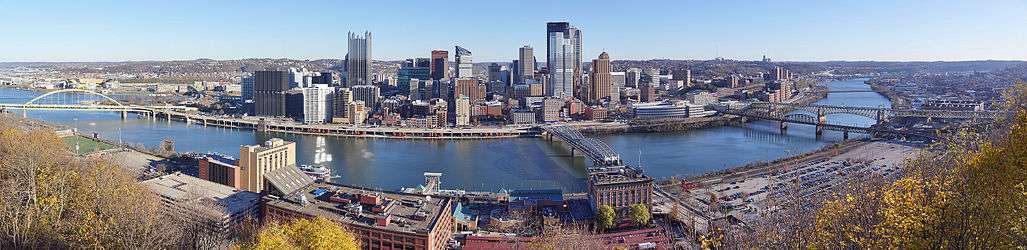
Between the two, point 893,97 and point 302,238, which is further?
point 893,97

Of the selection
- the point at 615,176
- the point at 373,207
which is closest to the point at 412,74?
the point at 615,176

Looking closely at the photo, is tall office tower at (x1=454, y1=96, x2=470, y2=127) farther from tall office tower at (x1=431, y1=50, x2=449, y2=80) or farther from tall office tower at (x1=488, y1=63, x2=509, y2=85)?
tall office tower at (x1=488, y1=63, x2=509, y2=85)

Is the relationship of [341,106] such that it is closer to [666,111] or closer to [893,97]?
[666,111]

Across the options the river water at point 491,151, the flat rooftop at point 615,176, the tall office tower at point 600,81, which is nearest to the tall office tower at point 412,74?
the tall office tower at point 600,81

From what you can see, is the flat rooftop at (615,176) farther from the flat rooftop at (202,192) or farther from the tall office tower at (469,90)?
the tall office tower at (469,90)

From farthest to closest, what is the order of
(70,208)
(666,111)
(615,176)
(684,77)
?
1. (684,77)
2. (666,111)
3. (615,176)
4. (70,208)

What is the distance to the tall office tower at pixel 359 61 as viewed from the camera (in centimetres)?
2614

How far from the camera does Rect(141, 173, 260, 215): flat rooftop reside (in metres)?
6.29

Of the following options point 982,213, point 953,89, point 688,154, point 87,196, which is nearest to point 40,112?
point 688,154

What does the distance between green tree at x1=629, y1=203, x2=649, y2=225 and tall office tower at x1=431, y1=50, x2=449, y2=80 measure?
21132 mm

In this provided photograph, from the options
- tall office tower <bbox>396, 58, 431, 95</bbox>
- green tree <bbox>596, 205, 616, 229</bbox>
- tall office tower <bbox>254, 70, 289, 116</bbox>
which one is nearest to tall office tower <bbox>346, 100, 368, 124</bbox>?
tall office tower <bbox>254, 70, 289, 116</bbox>

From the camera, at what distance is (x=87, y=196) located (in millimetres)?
4227

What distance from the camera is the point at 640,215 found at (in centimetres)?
638

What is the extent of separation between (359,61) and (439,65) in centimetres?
281
